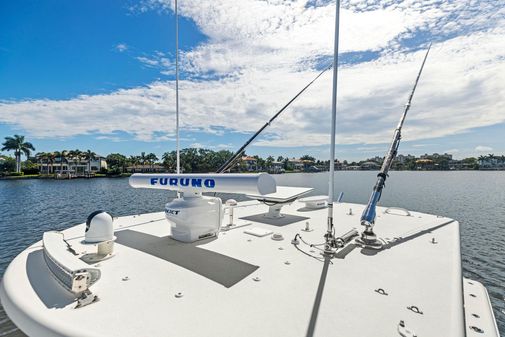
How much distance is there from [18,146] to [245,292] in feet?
307

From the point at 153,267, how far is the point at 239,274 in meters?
1.37

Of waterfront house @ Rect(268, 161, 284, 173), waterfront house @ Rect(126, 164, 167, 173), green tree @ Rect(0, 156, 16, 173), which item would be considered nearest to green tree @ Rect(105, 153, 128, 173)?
waterfront house @ Rect(126, 164, 167, 173)

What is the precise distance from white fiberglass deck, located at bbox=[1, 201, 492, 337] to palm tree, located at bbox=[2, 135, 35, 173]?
287 feet

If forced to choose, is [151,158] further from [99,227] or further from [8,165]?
[99,227]

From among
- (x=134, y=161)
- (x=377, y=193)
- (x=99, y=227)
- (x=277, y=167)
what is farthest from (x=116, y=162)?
(x=377, y=193)

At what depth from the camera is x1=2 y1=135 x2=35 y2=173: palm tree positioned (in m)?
67.1

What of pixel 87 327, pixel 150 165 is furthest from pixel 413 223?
pixel 150 165

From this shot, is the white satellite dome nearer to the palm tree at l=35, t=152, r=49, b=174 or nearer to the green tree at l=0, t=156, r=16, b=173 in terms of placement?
the palm tree at l=35, t=152, r=49, b=174

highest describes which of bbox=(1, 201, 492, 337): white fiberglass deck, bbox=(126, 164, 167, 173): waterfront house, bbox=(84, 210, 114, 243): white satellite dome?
bbox=(84, 210, 114, 243): white satellite dome

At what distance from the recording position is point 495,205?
19.9 metres

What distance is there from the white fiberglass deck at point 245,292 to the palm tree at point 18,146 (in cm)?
8748

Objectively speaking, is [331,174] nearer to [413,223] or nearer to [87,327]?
[87,327]

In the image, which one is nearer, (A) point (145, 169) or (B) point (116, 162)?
(B) point (116, 162)

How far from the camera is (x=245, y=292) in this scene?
10.0 feet
